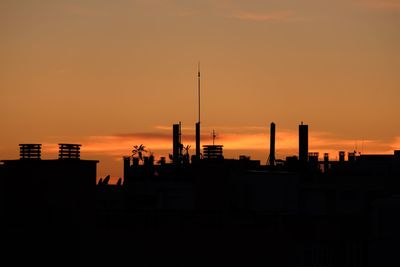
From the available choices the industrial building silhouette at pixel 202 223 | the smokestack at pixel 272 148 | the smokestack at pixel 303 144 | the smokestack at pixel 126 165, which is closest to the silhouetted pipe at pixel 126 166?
the smokestack at pixel 126 165

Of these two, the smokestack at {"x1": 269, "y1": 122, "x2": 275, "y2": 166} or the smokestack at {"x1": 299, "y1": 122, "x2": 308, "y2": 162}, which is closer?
the smokestack at {"x1": 299, "y1": 122, "x2": 308, "y2": 162}

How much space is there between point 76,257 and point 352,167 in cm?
5280

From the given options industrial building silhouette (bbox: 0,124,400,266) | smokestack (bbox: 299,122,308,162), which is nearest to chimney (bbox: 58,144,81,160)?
industrial building silhouette (bbox: 0,124,400,266)

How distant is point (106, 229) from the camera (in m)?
63.3

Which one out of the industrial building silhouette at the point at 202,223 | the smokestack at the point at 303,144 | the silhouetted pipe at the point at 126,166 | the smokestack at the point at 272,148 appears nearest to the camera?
the industrial building silhouette at the point at 202,223

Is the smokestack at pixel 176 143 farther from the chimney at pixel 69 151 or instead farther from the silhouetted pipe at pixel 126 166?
the chimney at pixel 69 151

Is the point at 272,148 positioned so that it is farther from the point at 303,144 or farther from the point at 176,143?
the point at 176,143

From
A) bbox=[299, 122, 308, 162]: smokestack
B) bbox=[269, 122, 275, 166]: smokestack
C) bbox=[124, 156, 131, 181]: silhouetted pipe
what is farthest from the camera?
bbox=[124, 156, 131, 181]: silhouetted pipe

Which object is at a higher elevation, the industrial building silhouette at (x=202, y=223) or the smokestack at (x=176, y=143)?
the smokestack at (x=176, y=143)

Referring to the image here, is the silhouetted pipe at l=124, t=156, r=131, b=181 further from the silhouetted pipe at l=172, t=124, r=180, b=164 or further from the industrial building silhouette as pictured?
the industrial building silhouette

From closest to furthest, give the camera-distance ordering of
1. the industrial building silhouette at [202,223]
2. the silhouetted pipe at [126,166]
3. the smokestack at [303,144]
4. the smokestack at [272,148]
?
the industrial building silhouette at [202,223]
the smokestack at [303,144]
the smokestack at [272,148]
the silhouetted pipe at [126,166]

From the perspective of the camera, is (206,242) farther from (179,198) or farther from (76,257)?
(179,198)

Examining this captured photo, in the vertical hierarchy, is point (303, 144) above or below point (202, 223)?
above

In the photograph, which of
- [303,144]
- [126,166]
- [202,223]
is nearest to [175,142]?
[126,166]
